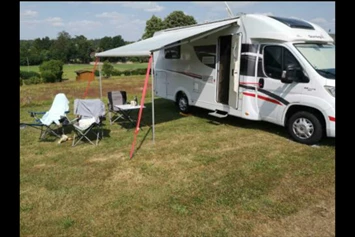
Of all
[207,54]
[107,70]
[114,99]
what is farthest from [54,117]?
[107,70]

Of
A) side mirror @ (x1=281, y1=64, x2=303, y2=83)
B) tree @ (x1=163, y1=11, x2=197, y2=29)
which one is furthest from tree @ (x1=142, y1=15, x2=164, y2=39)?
side mirror @ (x1=281, y1=64, x2=303, y2=83)

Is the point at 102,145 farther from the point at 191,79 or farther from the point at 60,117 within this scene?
the point at 191,79

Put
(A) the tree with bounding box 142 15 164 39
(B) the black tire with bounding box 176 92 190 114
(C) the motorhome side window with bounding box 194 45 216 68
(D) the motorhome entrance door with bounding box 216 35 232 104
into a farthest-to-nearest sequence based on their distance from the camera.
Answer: (A) the tree with bounding box 142 15 164 39 < (B) the black tire with bounding box 176 92 190 114 < (C) the motorhome side window with bounding box 194 45 216 68 < (D) the motorhome entrance door with bounding box 216 35 232 104

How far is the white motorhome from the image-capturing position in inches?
216

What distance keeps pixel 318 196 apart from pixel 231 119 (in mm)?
4536

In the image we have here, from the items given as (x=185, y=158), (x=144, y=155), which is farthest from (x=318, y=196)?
(x=144, y=155)

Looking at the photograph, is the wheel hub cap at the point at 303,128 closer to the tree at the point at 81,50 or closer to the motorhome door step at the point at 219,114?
the motorhome door step at the point at 219,114

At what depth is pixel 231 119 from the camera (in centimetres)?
820

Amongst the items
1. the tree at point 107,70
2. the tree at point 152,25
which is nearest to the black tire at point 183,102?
the tree at point 107,70

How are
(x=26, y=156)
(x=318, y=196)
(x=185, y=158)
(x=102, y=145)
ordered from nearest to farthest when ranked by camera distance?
(x=318, y=196)
(x=185, y=158)
(x=26, y=156)
(x=102, y=145)

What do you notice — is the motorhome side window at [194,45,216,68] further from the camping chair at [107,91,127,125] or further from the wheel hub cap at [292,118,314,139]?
the wheel hub cap at [292,118,314,139]

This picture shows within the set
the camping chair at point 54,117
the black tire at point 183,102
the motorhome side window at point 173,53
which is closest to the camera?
the camping chair at point 54,117

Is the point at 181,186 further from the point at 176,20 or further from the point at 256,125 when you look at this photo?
the point at 176,20

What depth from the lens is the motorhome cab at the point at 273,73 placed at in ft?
18.0
